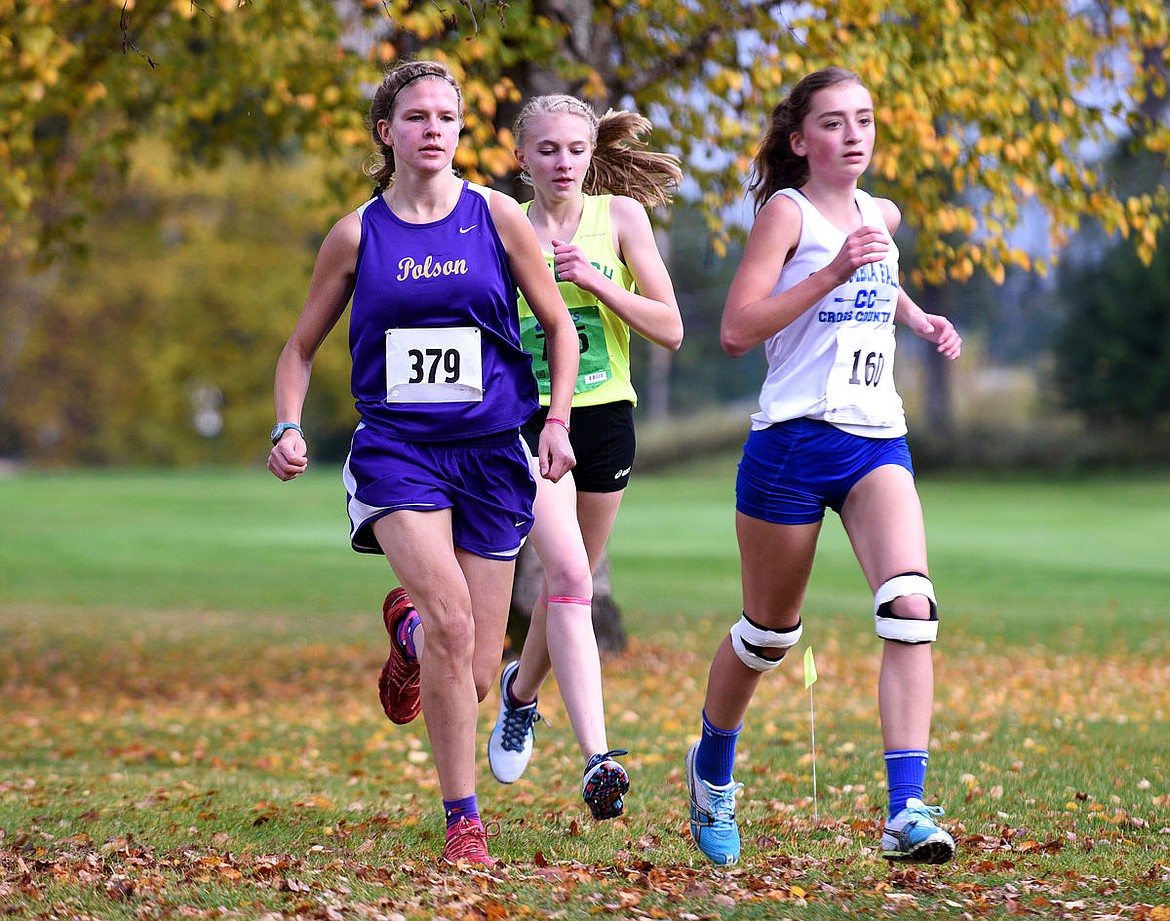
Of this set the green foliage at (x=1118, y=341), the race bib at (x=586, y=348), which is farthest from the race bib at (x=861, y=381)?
the green foliage at (x=1118, y=341)

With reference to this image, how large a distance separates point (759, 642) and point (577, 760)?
3076mm

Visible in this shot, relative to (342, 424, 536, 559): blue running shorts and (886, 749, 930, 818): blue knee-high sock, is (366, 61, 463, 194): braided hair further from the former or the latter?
(886, 749, 930, 818): blue knee-high sock

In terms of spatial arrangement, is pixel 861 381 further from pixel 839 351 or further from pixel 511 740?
pixel 511 740

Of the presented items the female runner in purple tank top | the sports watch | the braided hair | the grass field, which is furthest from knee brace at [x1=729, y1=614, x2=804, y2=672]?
the braided hair

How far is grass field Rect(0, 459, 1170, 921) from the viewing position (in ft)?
14.8

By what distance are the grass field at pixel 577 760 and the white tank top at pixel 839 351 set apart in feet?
4.44

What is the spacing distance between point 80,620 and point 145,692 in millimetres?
5741

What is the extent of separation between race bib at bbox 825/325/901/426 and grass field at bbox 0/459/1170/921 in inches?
52.8

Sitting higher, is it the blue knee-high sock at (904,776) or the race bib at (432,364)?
the race bib at (432,364)

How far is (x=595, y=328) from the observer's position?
5590mm

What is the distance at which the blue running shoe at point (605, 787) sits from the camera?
191 inches

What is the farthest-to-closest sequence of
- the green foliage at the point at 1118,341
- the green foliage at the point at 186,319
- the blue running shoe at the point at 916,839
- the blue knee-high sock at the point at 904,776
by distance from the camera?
1. the green foliage at the point at 186,319
2. the green foliage at the point at 1118,341
3. the blue knee-high sock at the point at 904,776
4. the blue running shoe at the point at 916,839

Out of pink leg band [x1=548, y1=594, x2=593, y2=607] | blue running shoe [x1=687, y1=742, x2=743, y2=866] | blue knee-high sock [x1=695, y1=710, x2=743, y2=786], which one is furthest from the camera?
pink leg band [x1=548, y1=594, x2=593, y2=607]

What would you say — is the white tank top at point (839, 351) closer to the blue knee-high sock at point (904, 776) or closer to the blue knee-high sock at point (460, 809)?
the blue knee-high sock at point (904, 776)
